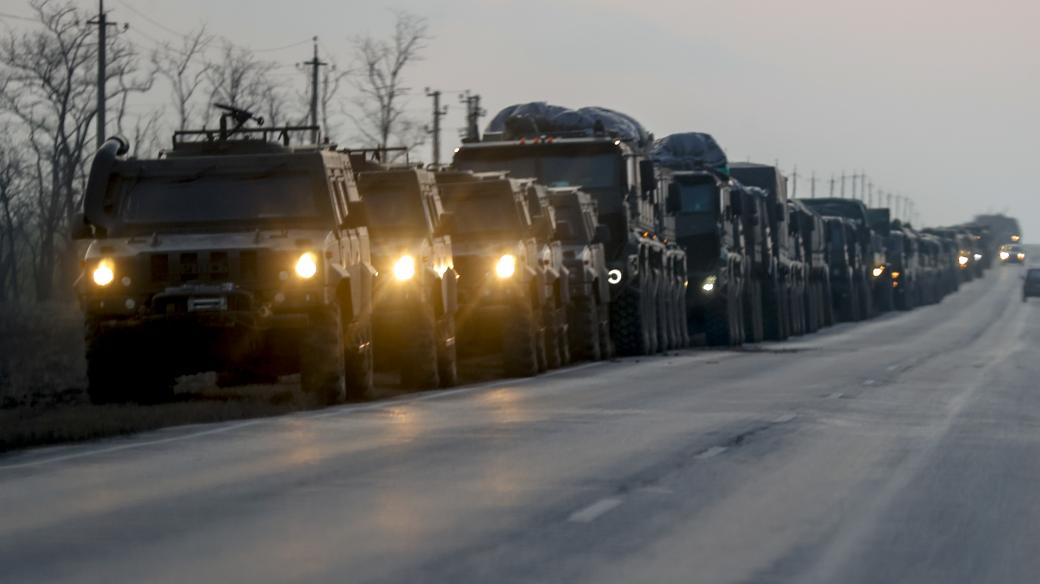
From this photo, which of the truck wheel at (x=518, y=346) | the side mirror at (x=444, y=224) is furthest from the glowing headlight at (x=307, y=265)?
the truck wheel at (x=518, y=346)

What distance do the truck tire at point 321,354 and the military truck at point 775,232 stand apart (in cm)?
3007

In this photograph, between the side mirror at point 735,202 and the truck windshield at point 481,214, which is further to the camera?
the side mirror at point 735,202

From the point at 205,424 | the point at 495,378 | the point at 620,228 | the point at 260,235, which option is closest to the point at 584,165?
the point at 620,228

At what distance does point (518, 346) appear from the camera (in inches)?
1136

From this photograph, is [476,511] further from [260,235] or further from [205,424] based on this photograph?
[260,235]

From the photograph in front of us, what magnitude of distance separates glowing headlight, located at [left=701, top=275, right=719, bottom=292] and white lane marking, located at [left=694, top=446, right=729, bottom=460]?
29.1m

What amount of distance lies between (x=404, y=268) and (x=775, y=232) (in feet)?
92.8

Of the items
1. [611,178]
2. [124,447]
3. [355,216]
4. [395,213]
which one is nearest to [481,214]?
[395,213]

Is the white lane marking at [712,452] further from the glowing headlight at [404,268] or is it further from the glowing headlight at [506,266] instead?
the glowing headlight at [506,266]

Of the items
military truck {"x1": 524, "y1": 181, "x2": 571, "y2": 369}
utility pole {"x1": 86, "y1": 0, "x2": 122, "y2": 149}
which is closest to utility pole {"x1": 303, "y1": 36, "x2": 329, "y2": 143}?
utility pole {"x1": 86, "y1": 0, "x2": 122, "y2": 149}

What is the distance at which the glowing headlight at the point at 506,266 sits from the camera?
29219mm

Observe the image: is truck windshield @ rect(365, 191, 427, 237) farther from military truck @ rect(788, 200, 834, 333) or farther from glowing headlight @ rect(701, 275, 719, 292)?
military truck @ rect(788, 200, 834, 333)

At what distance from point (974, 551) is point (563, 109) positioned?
29.9m

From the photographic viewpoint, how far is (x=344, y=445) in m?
16.2
